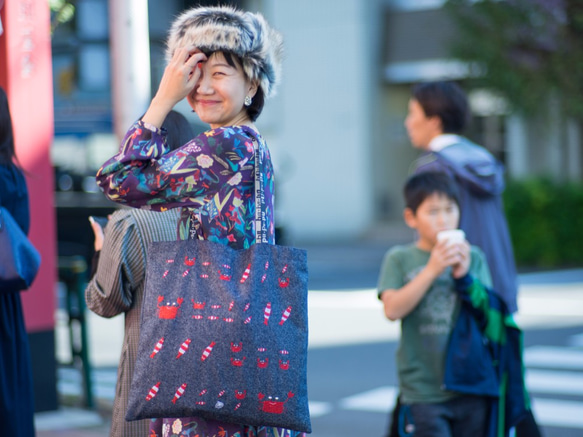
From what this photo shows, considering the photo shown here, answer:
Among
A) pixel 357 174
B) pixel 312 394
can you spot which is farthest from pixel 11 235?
pixel 357 174

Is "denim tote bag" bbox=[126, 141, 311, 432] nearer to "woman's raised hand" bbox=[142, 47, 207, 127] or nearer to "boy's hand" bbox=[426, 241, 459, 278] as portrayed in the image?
"woman's raised hand" bbox=[142, 47, 207, 127]

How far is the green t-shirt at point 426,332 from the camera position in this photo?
12.9ft

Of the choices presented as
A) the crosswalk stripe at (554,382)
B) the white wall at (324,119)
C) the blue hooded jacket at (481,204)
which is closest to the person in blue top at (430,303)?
the blue hooded jacket at (481,204)

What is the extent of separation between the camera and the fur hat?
A: 2.67 metres

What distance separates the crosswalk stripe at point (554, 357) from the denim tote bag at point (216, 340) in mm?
6174

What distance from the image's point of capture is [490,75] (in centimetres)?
1703

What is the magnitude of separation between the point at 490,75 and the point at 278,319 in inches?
600

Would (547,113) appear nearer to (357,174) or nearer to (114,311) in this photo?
(357,174)

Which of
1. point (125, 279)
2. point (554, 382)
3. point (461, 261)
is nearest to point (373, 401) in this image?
point (554, 382)

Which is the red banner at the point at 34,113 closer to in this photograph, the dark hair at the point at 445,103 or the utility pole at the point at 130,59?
the utility pole at the point at 130,59

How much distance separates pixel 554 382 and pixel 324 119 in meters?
16.5

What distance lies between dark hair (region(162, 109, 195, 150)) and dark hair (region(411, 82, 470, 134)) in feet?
5.80

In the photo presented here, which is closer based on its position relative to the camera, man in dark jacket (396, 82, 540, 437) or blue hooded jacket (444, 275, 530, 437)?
blue hooded jacket (444, 275, 530, 437)

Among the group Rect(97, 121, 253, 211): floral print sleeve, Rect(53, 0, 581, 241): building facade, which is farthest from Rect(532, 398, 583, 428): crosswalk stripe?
Rect(53, 0, 581, 241): building facade
